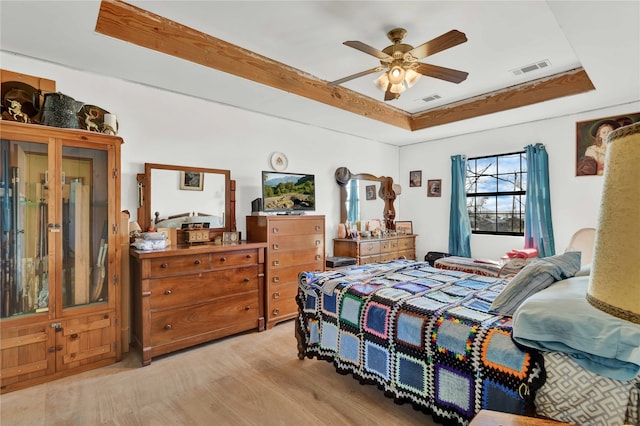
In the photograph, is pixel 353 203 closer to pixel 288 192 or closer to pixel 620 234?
pixel 288 192

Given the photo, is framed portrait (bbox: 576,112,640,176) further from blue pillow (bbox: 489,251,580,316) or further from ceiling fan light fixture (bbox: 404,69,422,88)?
blue pillow (bbox: 489,251,580,316)

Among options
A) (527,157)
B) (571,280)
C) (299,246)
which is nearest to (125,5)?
(299,246)

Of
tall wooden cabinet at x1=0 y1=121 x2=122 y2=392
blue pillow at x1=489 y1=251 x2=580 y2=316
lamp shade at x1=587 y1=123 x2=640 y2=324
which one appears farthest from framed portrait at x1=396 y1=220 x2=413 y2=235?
lamp shade at x1=587 y1=123 x2=640 y2=324

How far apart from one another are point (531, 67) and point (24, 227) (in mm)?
4902

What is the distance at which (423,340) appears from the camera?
185 centimetres

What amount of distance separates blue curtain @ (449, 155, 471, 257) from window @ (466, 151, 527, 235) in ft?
0.43

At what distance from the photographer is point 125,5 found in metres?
2.30

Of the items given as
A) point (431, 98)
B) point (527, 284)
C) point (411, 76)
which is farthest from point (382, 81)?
point (527, 284)

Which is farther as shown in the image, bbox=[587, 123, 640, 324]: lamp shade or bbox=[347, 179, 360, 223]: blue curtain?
bbox=[347, 179, 360, 223]: blue curtain

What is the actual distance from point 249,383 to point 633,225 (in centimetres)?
250

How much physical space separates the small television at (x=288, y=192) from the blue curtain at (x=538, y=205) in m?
3.08

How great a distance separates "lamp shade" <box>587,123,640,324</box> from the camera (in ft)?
1.70

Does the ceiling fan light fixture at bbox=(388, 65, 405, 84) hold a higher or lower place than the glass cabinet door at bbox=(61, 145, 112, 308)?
higher

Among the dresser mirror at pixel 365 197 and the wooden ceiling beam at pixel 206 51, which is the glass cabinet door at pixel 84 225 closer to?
the wooden ceiling beam at pixel 206 51
